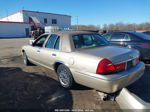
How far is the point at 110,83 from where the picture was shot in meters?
2.68

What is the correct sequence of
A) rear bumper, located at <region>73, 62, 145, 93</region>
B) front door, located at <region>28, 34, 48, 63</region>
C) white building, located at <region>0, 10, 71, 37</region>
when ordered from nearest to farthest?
rear bumper, located at <region>73, 62, 145, 93</region> → front door, located at <region>28, 34, 48, 63</region> → white building, located at <region>0, 10, 71, 37</region>

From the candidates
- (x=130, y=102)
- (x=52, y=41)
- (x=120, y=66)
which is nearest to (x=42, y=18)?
(x=52, y=41)

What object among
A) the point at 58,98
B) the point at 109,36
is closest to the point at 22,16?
Answer: the point at 109,36

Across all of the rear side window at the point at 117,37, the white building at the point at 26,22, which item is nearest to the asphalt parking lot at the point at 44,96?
the rear side window at the point at 117,37

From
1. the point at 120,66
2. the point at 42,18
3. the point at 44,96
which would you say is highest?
the point at 42,18

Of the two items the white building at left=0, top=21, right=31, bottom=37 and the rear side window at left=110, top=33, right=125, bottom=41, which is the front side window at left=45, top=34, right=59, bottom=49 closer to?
the rear side window at left=110, top=33, right=125, bottom=41

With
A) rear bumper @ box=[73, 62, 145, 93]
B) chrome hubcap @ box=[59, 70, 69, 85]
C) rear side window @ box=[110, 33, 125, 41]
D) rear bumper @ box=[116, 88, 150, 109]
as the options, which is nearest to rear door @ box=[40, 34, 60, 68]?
chrome hubcap @ box=[59, 70, 69, 85]

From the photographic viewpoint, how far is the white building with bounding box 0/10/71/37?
34300 millimetres

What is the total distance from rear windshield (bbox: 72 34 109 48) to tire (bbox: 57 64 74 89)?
0.72 m

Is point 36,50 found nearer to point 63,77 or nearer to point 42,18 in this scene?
point 63,77

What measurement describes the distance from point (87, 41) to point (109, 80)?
1.62 metres

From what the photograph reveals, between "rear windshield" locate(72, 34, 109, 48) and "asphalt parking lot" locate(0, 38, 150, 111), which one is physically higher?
"rear windshield" locate(72, 34, 109, 48)

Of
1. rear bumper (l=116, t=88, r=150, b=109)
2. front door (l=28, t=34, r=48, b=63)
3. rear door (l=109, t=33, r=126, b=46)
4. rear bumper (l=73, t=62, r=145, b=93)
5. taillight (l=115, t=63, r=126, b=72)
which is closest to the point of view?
rear bumper (l=116, t=88, r=150, b=109)

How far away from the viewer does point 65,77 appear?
374 centimetres
